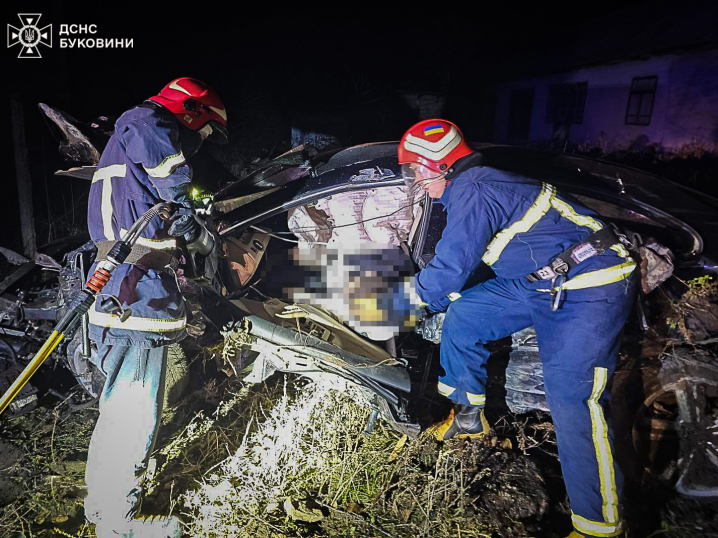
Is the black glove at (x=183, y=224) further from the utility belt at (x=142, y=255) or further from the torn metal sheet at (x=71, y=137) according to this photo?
the torn metal sheet at (x=71, y=137)

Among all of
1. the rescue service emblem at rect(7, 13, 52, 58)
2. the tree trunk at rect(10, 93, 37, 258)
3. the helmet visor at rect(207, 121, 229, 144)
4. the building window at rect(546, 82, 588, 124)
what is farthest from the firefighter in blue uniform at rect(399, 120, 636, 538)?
the building window at rect(546, 82, 588, 124)

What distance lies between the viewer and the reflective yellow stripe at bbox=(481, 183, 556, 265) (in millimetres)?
2398

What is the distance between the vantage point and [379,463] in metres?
2.88

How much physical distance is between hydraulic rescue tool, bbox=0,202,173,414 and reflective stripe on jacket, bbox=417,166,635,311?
150cm

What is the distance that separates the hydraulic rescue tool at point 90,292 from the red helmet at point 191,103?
2.05ft

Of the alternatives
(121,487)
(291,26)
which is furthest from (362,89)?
(121,487)

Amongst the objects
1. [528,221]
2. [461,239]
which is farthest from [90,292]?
[528,221]

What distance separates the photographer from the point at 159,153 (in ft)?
7.57

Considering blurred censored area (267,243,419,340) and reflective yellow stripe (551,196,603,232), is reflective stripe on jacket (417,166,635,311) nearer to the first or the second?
reflective yellow stripe (551,196,603,232)

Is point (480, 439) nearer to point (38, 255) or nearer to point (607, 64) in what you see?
point (38, 255)

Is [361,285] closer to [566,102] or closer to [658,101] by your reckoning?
[658,101]

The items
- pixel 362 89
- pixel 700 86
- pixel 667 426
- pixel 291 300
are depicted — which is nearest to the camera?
pixel 667 426

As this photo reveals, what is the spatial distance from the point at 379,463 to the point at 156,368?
1.45 metres

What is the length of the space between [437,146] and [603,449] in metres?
1.77
